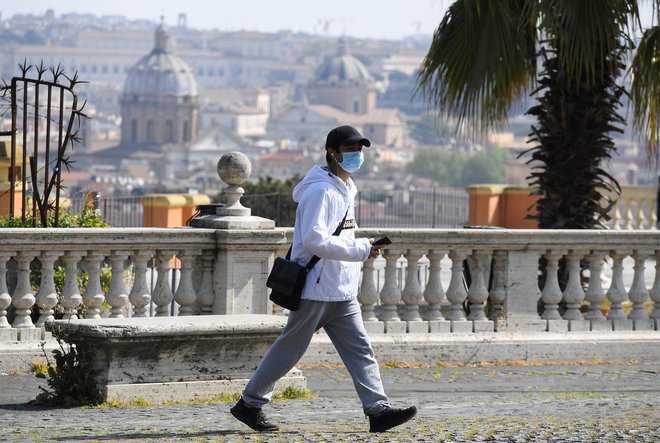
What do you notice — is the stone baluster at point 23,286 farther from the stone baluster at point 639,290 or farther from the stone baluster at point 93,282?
the stone baluster at point 639,290

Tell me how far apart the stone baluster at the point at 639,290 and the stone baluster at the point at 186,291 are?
2674 millimetres

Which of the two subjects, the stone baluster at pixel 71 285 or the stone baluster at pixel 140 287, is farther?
the stone baluster at pixel 140 287

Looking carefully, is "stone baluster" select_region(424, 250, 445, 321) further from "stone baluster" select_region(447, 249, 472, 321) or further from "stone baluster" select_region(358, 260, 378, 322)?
"stone baluster" select_region(358, 260, 378, 322)

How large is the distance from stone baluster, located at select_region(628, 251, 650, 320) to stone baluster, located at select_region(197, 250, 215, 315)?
8.41ft

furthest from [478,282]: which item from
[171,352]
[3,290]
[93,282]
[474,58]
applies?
[3,290]

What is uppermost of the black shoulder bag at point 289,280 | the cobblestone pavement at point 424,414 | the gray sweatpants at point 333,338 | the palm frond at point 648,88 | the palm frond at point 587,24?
the palm frond at point 587,24

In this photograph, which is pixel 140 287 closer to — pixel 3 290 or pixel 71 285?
pixel 71 285

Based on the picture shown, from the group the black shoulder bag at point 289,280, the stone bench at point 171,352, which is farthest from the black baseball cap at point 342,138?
the stone bench at point 171,352

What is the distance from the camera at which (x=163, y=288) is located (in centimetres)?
852

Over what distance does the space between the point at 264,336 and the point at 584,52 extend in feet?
11.7

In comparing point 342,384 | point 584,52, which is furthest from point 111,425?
point 584,52

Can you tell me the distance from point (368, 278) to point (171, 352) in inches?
76.8

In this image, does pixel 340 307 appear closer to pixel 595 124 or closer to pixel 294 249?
pixel 294 249

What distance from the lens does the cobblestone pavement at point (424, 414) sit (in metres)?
6.19
